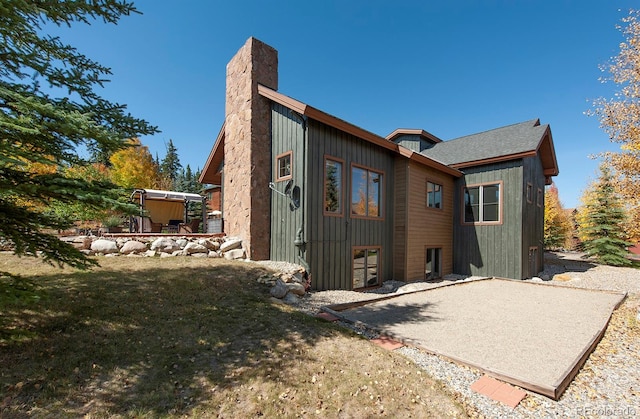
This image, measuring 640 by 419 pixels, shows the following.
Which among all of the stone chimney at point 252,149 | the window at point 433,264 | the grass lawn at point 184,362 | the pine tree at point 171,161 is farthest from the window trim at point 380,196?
the pine tree at point 171,161

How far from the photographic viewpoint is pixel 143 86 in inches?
431

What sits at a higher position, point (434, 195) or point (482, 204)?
point (434, 195)

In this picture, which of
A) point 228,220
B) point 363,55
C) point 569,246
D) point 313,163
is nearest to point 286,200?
point 313,163

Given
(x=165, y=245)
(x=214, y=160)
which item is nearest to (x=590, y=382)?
(x=165, y=245)

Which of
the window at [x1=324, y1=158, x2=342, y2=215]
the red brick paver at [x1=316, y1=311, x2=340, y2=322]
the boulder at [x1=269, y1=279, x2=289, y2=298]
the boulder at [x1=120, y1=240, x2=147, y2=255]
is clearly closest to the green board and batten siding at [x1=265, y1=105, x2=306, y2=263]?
the window at [x1=324, y1=158, x2=342, y2=215]

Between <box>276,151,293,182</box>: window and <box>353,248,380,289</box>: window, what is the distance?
334 cm

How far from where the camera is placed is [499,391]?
3311 millimetres

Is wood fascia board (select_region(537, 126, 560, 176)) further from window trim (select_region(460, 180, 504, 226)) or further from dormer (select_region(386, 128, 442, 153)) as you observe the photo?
dormer (select_region(386, 128, 442, 153))

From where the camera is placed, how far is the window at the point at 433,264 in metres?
11.1

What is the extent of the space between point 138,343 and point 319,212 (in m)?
5.23

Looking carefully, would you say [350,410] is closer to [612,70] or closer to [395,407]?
[395,407]

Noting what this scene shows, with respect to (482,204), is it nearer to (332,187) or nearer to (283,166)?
(332,187)

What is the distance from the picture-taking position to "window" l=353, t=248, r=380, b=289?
8.88 meters

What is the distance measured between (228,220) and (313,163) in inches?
163
